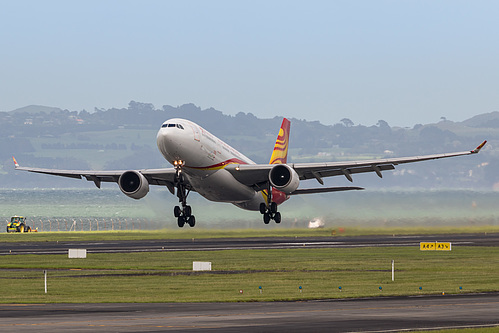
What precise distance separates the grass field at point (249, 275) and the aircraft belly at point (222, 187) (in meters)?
5.06

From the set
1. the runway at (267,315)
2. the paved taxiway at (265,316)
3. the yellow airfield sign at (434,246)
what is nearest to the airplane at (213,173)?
the yellow airfield sign at (434,246)

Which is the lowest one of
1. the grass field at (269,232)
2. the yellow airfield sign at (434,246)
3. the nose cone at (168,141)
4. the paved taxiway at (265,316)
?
the paved taxiway at (265,316)

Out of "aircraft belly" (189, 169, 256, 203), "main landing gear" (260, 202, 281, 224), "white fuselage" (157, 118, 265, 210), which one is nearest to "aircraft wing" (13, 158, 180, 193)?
"aircraft belly" (189, 169, 256, 203)

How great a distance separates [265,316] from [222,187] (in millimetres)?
27586

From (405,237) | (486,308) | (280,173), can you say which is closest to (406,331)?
(486,308)

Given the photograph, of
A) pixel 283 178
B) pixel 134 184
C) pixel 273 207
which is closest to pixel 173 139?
pixel 134 184

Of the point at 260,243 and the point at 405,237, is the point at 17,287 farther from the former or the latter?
the point at 405,237

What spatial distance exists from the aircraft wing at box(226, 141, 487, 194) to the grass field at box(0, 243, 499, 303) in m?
6.40

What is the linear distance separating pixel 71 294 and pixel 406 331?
76.4 feet

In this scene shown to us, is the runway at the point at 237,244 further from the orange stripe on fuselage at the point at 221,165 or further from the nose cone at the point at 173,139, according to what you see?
the nose cone at the point at 173,139

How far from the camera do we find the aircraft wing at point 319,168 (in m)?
61.5

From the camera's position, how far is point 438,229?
107 meters

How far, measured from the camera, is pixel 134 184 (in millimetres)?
61812

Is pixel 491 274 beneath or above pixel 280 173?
beneath
